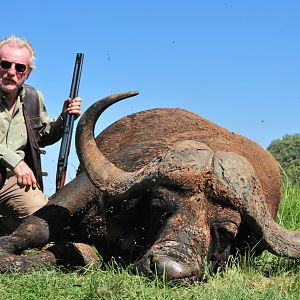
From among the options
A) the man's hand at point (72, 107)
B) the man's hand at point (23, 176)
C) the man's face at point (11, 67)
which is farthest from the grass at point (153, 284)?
the man's hand at point (72, 107)

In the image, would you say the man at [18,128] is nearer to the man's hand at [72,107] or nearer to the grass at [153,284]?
the man's hand at [72,107]

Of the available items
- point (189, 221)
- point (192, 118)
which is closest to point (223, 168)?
point (189, 221)

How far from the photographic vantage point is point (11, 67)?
685cm

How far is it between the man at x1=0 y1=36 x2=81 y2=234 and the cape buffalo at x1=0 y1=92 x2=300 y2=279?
66 centimetres

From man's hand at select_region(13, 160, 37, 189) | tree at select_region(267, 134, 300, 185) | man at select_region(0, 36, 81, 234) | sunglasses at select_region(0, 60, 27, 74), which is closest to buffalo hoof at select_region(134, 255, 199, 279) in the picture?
man's hand at select_region(13, 160, 37, 189)

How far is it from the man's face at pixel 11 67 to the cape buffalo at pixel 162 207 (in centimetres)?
109

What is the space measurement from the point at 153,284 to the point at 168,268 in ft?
0.49

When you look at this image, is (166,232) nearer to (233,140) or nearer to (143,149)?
(143,149)

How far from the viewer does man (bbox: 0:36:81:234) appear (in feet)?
22.5

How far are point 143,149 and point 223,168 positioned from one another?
4.03ft

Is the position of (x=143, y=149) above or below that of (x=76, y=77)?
below

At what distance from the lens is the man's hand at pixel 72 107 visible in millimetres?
7410

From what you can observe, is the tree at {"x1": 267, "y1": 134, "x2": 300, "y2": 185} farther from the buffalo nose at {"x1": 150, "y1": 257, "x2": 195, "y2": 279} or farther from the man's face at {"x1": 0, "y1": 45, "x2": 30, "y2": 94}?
the buffalo nose at {"x1": 150, "y1": 257, "x2": 195, "y2": 279}

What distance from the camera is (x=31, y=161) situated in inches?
287
